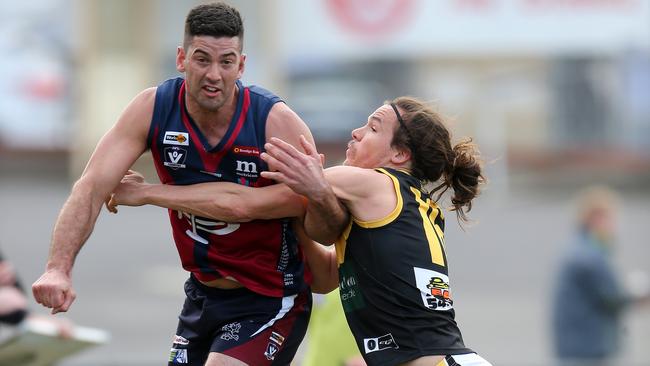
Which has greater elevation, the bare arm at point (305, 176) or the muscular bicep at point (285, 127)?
the muscular bicep at point (285, 127)

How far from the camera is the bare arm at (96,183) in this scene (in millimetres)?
5050

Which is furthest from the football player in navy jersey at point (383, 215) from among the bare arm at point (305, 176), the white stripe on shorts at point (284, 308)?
the white stripe on shorts at point (284, 308)

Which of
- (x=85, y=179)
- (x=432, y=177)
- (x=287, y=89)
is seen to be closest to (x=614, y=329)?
(x=432, y=177)

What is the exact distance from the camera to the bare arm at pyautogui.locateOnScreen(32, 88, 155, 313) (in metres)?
5.05

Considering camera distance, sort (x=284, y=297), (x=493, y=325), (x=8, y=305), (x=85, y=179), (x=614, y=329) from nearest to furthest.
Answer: (x=85, y=179) → (x=284, y=297) → (x=8, y=305) → (x=614, y=329) → (x=493, y=325)

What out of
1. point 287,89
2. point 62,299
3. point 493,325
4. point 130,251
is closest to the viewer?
point 62,299

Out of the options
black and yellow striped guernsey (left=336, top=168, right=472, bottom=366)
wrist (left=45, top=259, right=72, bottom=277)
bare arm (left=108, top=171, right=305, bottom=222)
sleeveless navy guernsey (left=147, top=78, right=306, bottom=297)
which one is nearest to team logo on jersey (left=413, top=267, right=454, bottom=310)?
black and yellow striped guernsey (left=336, top=168, right=472, bottom=366)

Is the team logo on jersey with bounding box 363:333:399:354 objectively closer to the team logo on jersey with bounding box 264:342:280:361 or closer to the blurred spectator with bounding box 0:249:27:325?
the team logo on jersey with bounding box 264:342:280:361

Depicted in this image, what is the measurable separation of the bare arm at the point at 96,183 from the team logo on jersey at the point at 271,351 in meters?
0.94

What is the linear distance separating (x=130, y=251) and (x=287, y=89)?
30.4 ft

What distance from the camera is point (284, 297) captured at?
557 centimetres

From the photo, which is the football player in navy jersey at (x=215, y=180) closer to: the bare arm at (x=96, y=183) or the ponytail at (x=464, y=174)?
the bare arm at (x=96, y=183)

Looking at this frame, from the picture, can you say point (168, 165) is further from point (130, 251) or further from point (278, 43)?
point (278, 43)

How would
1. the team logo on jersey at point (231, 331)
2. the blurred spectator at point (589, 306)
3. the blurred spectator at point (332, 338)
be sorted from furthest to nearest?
1. the blurred spectator at point (589, 306)
2. the blurred spectator at point (332, 338)
3. the team logo on jersey at point (231, 331)
